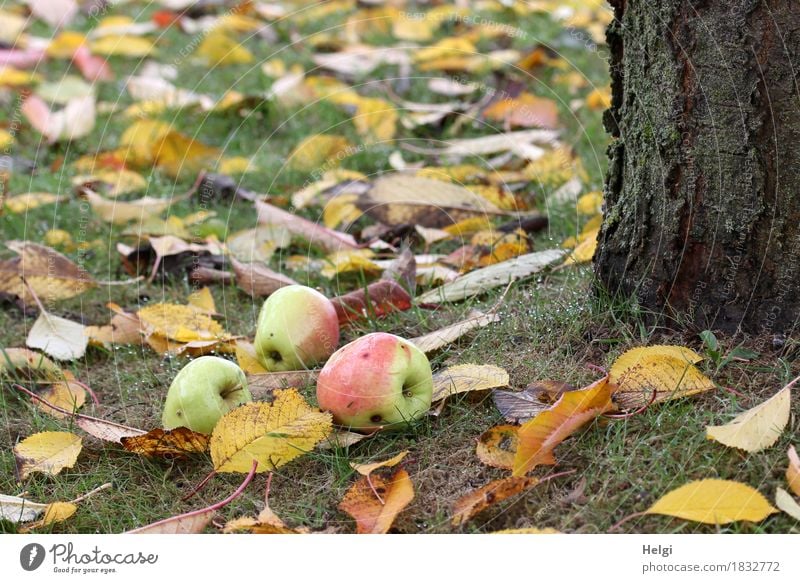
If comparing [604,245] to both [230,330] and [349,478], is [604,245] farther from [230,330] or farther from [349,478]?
[230,330]

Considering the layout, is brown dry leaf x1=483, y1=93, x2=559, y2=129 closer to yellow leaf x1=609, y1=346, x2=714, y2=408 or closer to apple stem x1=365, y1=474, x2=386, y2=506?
yellow leaf x1=609, y1=346, x2=714, y2=408

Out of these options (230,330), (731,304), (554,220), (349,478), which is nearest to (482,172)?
(554,220)

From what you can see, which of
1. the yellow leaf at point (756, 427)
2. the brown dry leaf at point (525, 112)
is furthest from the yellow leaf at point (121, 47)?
the yellow leaf at point (756, 427)

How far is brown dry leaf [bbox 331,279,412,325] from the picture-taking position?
90.7 inches

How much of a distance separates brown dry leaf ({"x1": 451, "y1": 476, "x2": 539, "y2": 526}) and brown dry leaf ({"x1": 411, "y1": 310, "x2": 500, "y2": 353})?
21.1 inches

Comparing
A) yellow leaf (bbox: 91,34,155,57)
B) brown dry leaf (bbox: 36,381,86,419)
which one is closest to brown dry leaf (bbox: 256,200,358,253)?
brown dry leaf (bbox: 36,381,86,419)

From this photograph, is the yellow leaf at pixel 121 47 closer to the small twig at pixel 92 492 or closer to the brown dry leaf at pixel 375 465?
the small twig at pixel 92 492

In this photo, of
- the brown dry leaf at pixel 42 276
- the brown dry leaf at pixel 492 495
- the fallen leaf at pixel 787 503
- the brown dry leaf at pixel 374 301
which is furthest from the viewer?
the brown dry leaf at pixel 42 276

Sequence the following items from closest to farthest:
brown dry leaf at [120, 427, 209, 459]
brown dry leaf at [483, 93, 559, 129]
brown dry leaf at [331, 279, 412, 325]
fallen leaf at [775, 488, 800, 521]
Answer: fallen leaf at [775, 488, 800, 521] < brown dry leaf at [120, 427, 209, 459] < brown dry leaf at [331, 279, 412, 325] < brown dry leaf at [483, 93, 559, 129]

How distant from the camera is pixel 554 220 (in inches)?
112

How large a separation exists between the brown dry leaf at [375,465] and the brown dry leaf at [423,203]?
1.29 m

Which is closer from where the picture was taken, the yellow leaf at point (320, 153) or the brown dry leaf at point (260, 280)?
the brown dry leaf at point (260, 280)

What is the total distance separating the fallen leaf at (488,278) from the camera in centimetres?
235
